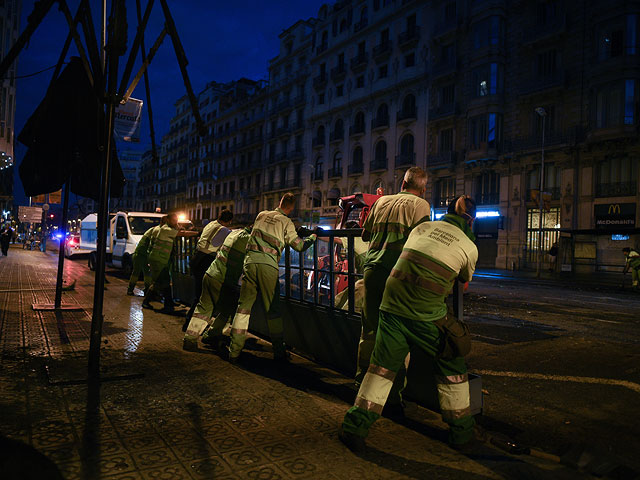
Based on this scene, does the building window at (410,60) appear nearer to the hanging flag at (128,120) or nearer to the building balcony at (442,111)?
the building balcony at (442,111)

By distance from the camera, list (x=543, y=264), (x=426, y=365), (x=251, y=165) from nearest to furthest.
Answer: (x=426, y=365)
(x=543, y=264)
(x=251, y=165)

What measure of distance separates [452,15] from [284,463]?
125 ft

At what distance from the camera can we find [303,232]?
17.7 feet

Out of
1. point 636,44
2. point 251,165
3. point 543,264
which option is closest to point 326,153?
point 251,165

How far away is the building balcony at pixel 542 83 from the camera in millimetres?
28703

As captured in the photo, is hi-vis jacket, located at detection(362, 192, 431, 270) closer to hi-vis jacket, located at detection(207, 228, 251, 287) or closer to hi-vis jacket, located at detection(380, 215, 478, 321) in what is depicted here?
hi-vis jacket, located at detection(380, 215, 478, 321)

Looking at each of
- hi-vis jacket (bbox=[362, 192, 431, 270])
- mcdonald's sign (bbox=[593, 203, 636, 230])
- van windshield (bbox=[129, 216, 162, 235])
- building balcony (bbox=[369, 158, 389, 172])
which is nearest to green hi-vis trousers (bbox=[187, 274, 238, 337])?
hi-vis jacket (bbox=[362, 192, 431, 270])

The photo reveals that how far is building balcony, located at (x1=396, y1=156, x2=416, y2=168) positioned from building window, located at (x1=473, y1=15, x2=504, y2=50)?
28.6 feet

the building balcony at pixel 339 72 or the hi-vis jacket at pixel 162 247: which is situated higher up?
the building balcony at pixel 339 72

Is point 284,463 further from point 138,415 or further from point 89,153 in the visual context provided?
point 89,153

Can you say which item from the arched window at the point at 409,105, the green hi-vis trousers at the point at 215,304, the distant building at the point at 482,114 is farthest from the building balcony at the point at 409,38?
the green hi-vis trousers at the point at 215,304

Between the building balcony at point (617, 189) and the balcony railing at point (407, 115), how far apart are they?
14.4 meters

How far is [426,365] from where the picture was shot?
3848 millimetres

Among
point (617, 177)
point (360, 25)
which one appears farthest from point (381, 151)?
point (617, 177)
